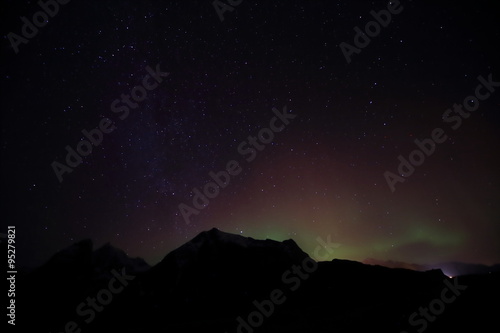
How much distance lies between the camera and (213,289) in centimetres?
3481

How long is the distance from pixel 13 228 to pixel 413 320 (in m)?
25.2

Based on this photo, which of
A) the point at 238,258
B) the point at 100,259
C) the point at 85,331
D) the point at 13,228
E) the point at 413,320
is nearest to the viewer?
the point at 413,320

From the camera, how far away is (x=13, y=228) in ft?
54.4

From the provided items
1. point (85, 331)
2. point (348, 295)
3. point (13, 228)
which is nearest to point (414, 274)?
point (348, 295)

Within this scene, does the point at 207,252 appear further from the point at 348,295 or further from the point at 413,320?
the point at 413,320

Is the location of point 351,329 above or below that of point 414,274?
above

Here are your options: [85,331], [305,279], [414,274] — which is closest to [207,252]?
[305,279]

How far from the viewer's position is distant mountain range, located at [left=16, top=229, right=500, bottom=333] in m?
20.1

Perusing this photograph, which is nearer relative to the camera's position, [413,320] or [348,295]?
[413,320]

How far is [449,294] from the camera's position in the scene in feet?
44.1

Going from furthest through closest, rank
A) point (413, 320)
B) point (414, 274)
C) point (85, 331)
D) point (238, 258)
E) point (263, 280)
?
point (238, 258)
point (263, 280)
point (414, 274)
point (85, 331)
point (413, 320)

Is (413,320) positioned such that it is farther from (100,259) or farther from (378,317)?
(100,259)

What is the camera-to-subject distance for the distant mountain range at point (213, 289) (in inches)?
790

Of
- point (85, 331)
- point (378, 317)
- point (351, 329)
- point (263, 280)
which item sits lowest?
point (263, 280)
